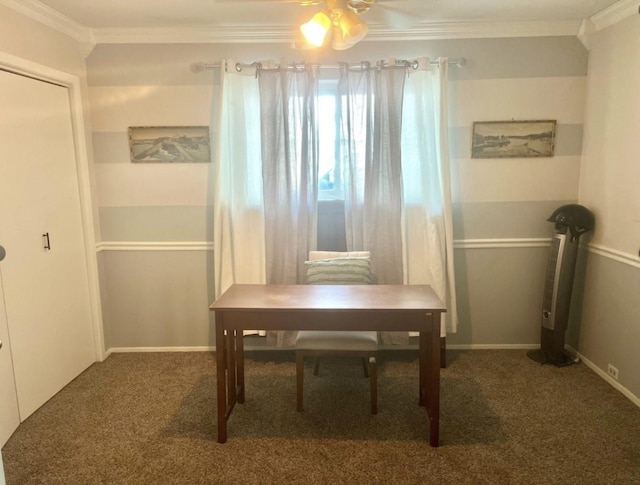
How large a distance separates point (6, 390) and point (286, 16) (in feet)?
9.16

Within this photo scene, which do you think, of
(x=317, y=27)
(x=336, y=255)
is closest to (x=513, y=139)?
(x=336, y=255)

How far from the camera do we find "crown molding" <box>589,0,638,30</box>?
8.57 ft

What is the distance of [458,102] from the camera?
3.16 m

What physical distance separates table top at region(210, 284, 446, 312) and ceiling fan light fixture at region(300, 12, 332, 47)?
51.1 inches

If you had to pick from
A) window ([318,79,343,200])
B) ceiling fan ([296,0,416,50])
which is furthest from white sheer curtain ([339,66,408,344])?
ceiling fan ([296,0,416,50])

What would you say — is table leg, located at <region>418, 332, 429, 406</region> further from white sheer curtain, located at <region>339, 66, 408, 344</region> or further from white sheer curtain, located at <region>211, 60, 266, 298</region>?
white sheer curtain, located at <region>211, 60, 266, 298</region>

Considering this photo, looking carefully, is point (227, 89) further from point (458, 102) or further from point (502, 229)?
point (502, 229)

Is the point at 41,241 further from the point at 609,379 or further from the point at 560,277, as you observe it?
the point at 609,379

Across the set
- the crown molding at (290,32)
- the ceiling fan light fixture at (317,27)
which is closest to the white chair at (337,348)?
the ceiling fan light fixture at (317,27)

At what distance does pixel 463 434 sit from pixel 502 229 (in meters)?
1.60

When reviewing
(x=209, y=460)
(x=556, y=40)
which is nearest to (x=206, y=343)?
(x=209, y=460)

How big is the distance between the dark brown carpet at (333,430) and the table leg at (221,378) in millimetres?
80

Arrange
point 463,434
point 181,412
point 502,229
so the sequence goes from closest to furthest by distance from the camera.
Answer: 1. point 463,434
2. point 181,412
3. point 502,229

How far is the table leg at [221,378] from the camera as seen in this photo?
2.23 meters
